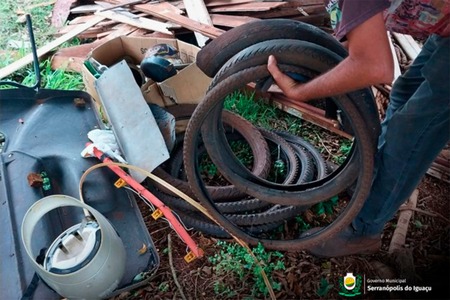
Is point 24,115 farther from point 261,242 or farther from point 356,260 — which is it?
point 356,260

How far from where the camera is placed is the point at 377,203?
1.88 metres

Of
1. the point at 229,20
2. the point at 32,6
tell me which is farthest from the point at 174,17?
the point at 32,6

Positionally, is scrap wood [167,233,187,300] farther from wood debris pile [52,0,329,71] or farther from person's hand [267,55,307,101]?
wood debris pile [52,0,329,71]

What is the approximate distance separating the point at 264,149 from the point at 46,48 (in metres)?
2.23

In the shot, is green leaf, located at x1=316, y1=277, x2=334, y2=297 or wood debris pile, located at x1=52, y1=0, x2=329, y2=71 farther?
wood debris pile, located at x1=52, y1=0, x2=329, y2=71

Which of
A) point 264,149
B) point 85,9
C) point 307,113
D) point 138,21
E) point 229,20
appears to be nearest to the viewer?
point 264,149

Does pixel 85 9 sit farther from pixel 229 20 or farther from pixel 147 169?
pixel 147 169

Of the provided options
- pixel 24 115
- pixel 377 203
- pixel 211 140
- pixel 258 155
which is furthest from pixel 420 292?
pixel 24 115

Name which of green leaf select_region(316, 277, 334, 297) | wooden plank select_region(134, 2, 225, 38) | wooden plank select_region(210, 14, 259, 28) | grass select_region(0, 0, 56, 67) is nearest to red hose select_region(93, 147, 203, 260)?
green leaf select_region(316, 277, 334, 297)

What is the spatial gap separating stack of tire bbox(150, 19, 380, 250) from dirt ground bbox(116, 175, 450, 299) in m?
0.17

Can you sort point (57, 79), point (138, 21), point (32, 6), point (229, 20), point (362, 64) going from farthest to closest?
1. point (32, 6)
2. point (138, 21)
3. point (229, 20)
4. point (57, 79)
5. point (362, 64)

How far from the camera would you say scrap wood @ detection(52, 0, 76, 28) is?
3930 mm

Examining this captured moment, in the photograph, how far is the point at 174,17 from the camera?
346 centimetres

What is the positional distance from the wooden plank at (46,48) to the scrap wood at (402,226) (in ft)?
9.76
